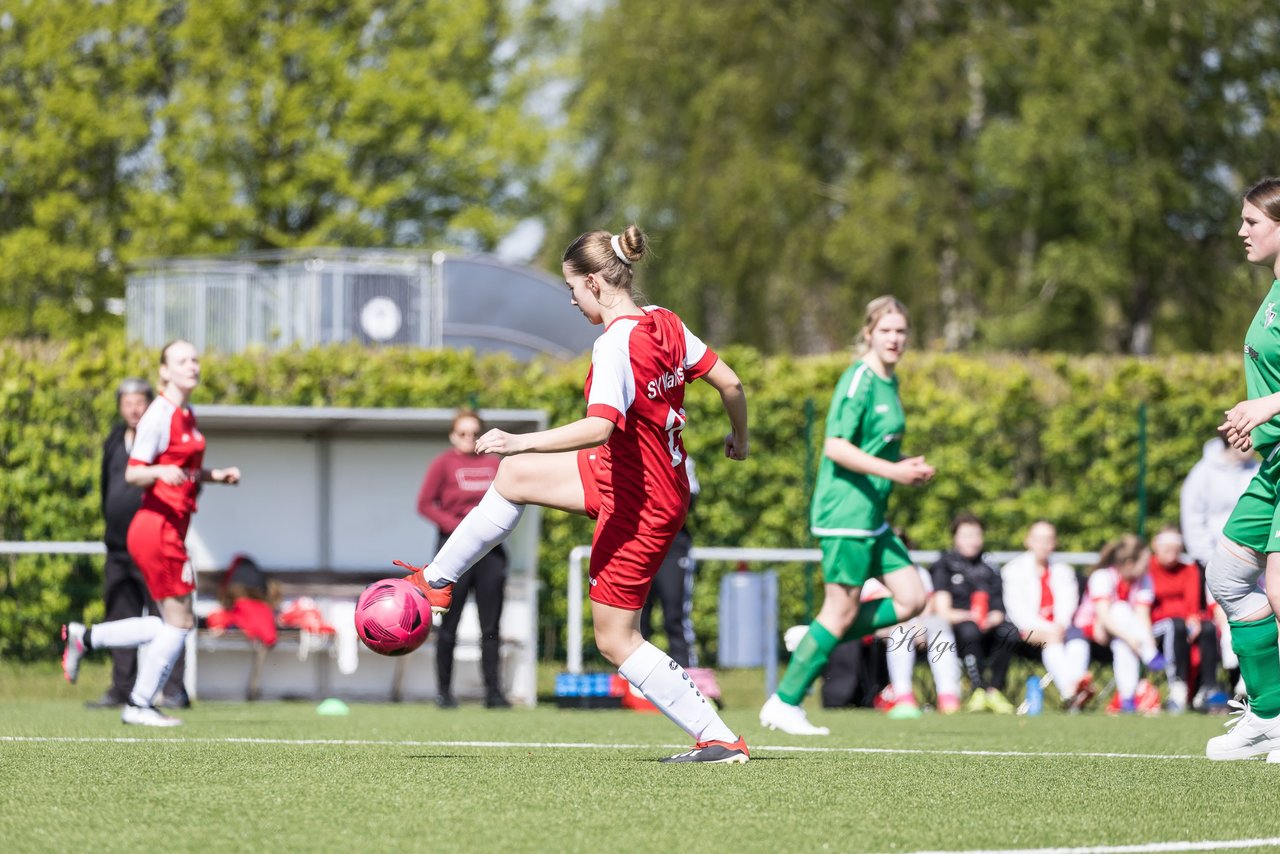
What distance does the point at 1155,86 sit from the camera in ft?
86.8

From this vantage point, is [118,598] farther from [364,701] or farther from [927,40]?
[927,40]

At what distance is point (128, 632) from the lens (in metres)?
8.77

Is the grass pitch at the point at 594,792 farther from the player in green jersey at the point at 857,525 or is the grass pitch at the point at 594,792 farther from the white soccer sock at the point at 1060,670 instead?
the white soccer sock at the point at 1060,670

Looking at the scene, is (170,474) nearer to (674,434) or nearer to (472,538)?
(472,538)

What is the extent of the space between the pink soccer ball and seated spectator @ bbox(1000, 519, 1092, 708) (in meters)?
6.94

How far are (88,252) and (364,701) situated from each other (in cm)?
1934

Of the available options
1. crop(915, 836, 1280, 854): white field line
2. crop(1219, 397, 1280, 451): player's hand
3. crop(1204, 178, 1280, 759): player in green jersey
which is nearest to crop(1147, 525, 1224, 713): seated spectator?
crop(1204, 178, 1280, 759): player in green jersey

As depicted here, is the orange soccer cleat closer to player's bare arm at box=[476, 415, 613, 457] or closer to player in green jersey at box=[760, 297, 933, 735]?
player's bare arm at box=[476, 415, 613, 457]

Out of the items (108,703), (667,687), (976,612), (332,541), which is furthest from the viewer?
(332,541)

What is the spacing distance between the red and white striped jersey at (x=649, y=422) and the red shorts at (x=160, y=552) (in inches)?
123

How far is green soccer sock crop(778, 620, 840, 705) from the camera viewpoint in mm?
8445

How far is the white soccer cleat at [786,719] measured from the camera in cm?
845

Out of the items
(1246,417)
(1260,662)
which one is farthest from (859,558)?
(1246,417)

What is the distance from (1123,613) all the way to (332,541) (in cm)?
608
